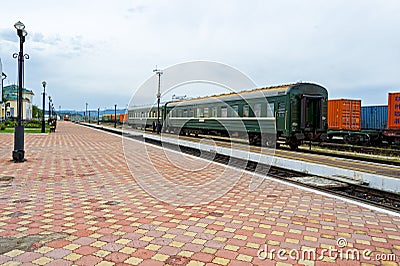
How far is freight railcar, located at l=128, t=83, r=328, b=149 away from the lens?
13.9m

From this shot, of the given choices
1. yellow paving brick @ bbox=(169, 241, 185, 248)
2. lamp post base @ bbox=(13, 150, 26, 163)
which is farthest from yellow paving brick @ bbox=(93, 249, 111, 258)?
lamp post base @ bbox=(13, 150, 26, 163)

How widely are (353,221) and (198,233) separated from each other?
6.38 ft

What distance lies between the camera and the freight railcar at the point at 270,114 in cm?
1386

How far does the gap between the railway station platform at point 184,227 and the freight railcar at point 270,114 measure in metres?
7.89

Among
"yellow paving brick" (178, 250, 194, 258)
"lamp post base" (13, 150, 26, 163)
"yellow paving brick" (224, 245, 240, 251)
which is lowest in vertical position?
"yellow paving brick" (178, 250, 194, 258)

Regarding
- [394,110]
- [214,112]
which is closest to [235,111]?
[214,112]

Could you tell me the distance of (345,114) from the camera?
63.0ft

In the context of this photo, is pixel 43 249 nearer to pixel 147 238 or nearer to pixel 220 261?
pixel 147 238

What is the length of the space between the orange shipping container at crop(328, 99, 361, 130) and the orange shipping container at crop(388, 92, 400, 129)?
3536 mm

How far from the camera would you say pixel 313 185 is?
657 centimetres

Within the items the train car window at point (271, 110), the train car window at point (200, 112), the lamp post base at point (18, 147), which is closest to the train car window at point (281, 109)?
the train car window at point (271, 110)

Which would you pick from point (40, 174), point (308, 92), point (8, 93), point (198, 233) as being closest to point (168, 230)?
point (198, 233)

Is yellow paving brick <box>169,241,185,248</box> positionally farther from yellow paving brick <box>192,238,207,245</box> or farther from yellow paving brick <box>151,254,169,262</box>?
yellow paving brick <box>151,254,169,262</box>

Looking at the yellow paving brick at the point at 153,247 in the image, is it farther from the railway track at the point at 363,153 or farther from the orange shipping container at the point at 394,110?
the orange shipping container at the point at 394,110
